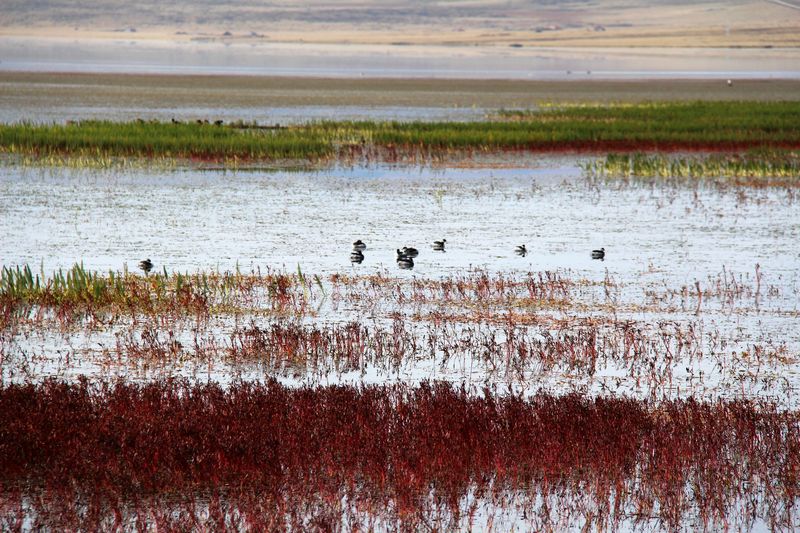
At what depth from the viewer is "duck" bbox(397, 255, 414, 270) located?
1430 cm

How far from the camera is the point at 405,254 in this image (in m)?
14.8

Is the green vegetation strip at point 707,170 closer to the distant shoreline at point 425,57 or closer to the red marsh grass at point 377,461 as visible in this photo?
the red marsh grass at point 377,461

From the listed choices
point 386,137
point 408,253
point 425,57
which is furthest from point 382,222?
point 425,57

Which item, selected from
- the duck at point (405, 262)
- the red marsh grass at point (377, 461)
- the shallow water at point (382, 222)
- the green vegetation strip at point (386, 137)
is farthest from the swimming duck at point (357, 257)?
the green vegetation strip at point (386, 137)

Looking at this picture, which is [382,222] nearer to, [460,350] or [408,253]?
[408,253]

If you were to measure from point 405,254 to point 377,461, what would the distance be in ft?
25.1

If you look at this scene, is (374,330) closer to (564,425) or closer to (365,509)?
(564,425)

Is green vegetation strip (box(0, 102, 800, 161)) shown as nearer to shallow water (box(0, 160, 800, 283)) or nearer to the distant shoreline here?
shallow water (box(0, 160, 800, 283))

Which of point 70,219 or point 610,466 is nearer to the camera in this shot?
point 610,466

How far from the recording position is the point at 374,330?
11.1 meters

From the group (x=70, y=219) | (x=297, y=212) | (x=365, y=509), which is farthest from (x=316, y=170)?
(x=365, y=509)

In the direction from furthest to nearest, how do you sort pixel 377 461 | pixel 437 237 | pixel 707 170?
pixel 707 170
pixel 437 237
pixel 377 461

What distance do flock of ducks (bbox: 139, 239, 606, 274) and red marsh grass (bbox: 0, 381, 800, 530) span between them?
5308 mm

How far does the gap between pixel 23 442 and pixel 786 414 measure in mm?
5021
